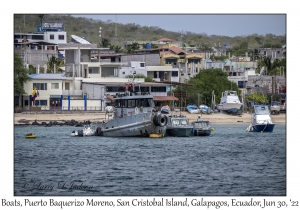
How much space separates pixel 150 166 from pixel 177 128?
24.4m

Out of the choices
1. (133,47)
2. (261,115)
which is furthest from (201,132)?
(133,47)

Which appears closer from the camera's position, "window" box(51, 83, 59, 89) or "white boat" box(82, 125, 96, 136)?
"white boat" box(82, 125, 96, 136)

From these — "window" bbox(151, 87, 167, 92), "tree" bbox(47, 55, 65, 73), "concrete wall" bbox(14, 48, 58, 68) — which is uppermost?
"concrete wall" bbox(14, 48, 58, 68)

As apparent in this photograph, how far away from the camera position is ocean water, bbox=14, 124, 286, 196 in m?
42.3

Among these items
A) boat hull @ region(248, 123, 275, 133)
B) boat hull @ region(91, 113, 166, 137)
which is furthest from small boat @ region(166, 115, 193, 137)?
boat hull @ region(248, 123, 275, 133)

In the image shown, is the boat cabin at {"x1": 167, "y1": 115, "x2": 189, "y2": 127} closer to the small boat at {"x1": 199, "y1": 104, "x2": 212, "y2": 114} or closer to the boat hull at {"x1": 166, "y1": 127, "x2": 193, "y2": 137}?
the boat hull at {"x1": 166, "y1": 127, "x2": 193, "y2": 137}

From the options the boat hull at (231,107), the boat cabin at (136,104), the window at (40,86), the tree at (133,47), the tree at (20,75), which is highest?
the tree at (133,47)

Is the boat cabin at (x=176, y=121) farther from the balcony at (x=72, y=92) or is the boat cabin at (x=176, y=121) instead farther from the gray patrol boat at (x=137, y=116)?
the balcony at (x=72, y=92)

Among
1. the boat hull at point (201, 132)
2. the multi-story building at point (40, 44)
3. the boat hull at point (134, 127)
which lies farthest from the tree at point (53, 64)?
the boat hull at point (134, 127)

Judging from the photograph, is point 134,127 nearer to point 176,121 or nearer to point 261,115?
point 176,121

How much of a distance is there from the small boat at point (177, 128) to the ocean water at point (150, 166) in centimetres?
122

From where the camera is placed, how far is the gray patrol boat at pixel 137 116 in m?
71.2

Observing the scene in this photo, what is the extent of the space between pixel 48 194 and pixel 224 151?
85.4ft

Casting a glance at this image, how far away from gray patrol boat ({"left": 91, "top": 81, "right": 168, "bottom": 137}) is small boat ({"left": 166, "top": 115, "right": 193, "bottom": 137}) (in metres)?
3.01
